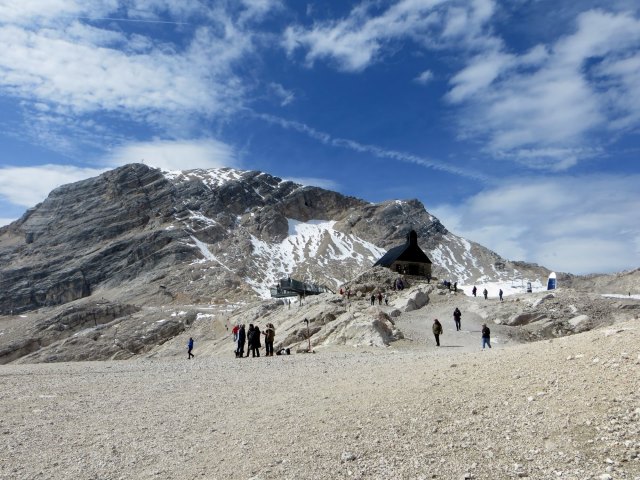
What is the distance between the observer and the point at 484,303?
40.9 meters

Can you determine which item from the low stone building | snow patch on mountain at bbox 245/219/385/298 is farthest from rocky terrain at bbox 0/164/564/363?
the low stone building

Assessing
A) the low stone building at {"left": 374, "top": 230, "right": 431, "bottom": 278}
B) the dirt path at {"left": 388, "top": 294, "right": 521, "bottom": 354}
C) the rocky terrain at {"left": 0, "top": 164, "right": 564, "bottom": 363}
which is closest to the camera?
the dirt path at {"left": 388, "top": 294, "right": 521, "bottom": 354}

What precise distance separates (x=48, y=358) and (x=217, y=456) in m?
68.8

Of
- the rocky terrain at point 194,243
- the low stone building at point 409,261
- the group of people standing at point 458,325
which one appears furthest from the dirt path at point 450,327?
the rocky terrain at point 194,243

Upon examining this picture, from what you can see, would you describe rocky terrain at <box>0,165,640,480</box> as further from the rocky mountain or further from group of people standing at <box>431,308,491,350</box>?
the rocky mountain

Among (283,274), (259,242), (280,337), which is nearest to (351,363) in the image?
(280,337)

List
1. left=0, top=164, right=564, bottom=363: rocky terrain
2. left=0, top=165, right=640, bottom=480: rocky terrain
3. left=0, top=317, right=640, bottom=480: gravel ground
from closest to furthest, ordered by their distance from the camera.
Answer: left=0, top=317, right=640, bottom=480: gravel ground
left=0, top=165, right=640, bottom=480: rocky terrain
left=0, top=164, right=564, bottom=363: rocky terrain

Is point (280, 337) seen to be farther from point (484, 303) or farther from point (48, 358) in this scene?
point (48, 358)

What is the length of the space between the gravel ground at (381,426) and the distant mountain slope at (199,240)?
318ft

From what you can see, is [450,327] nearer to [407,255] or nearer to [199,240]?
[407,255]

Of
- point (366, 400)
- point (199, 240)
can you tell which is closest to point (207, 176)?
point (199, 240)

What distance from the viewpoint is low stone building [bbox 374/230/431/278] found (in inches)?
2726

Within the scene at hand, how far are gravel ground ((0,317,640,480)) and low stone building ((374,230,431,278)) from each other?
5598cm

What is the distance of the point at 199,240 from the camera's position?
485 feet
